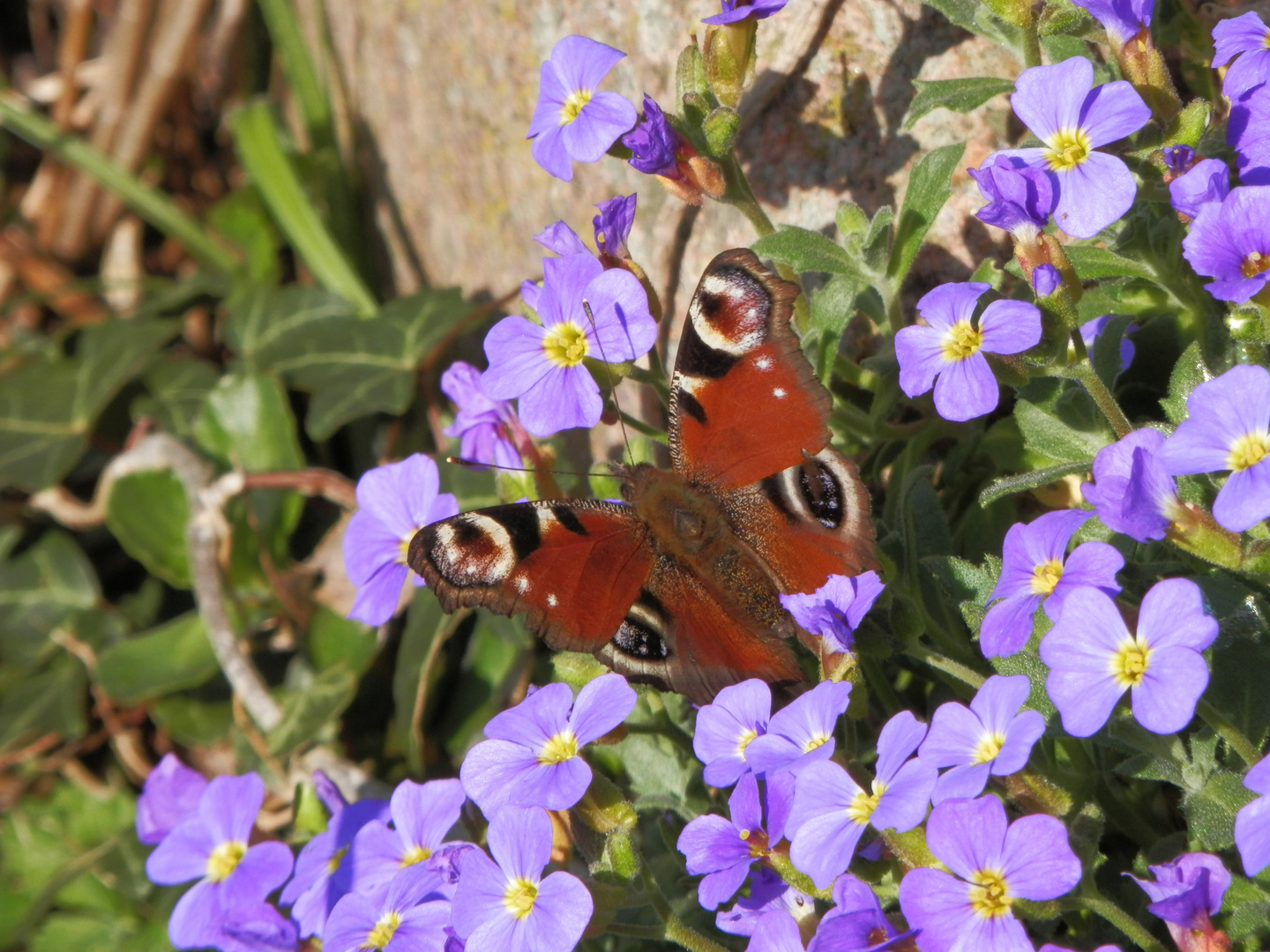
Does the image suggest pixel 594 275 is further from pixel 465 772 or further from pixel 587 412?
pixel 465 772

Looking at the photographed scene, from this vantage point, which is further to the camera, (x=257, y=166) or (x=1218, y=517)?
(x=257, y=166)

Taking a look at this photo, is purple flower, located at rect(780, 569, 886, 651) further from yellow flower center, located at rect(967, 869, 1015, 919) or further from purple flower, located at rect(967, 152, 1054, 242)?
purple flower, located at rect(967, 152, 1054, 242)

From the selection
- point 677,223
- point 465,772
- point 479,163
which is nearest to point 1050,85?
point 677,223

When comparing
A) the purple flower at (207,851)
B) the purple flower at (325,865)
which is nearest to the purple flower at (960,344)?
the purple flower at (325,865)

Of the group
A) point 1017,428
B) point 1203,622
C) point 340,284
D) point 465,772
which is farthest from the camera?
point 340,284

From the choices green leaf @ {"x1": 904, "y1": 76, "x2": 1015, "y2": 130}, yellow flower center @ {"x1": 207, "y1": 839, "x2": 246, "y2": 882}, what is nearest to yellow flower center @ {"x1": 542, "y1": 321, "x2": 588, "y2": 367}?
green leaf @ {"x1": 904, "y1": 76, "x2": 1015, "y2": 130}

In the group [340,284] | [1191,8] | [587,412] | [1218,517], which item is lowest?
[340,284]
